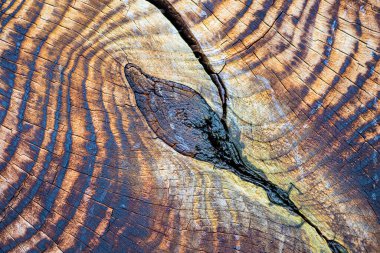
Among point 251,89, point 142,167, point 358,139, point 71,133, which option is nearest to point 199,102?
point 251,89

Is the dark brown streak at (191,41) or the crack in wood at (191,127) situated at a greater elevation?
the dark brown streak at (191,41)

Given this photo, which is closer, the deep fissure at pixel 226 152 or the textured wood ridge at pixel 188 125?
the textured wood ridge at pixel 188 125

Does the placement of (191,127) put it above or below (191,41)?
below

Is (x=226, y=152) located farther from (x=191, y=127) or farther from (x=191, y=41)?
(x=191, y=41)

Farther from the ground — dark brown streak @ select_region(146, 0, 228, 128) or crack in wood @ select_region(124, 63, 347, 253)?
dark brown streak @ select_region(146, 0, 228, 128)

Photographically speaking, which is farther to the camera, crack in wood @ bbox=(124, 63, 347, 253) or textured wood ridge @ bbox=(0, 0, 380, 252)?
crack in wood @ bbox=(124, 63, 347, 253)

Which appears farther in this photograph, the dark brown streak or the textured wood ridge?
the dark brown streak

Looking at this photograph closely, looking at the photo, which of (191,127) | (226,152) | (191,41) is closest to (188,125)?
(191,127)

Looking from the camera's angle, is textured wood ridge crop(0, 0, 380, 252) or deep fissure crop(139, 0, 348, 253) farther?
deep fissure crop(139, 0, 348, 253)

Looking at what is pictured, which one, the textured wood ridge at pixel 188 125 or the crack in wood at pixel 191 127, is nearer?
the textured wood ridge at pixel 188 125
